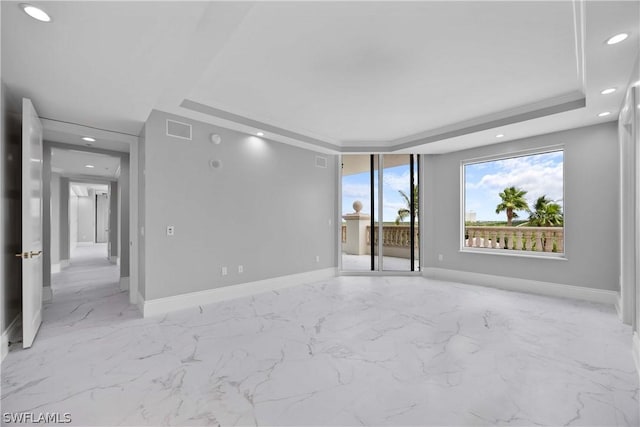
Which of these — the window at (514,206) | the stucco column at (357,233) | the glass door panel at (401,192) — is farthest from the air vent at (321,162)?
the window at (514,206)

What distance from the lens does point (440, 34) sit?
240cm

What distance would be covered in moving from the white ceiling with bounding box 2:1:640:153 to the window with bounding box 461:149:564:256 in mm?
1095

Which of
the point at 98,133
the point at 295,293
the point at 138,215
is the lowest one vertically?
the point at 295,293

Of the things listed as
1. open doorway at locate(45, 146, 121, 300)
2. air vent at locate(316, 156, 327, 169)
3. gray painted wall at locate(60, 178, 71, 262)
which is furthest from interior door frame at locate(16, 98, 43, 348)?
gray painted wall at locate(60, 178, 71, 262)

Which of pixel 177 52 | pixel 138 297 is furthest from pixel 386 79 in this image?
pixel 138 297

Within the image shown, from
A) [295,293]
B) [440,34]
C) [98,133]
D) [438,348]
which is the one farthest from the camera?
[295,293]

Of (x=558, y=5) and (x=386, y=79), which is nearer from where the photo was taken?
(x=558, y=5)

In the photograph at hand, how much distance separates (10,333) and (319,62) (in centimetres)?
387

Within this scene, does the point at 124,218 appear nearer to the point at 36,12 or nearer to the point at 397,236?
the point at 36,12

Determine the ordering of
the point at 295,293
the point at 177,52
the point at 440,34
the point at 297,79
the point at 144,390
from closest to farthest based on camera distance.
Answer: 1. the point at 144,390
2. the point at 177,52
3. the point at 440,34
4. the point at 297,79
5. the point at 295,293

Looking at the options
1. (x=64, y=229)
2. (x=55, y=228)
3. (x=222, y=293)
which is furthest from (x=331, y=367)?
(x=64, y=229)

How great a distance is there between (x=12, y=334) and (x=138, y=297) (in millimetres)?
1189

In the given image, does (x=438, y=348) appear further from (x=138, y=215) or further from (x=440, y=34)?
(x=138, y=215)

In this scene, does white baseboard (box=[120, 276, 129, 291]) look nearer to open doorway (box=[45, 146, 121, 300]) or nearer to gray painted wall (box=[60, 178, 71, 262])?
open doorway (box=[45, 146, 121, 300])
